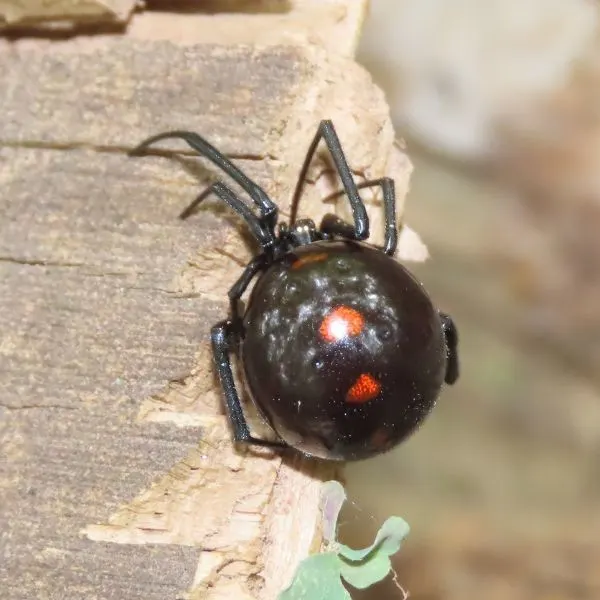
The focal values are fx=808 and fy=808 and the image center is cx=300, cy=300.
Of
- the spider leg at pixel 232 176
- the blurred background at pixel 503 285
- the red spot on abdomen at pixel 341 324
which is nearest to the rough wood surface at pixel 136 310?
the spider leg at pixel 232 176

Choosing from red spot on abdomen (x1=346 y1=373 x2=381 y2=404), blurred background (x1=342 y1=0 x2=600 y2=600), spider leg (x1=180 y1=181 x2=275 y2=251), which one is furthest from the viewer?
blurred background (x1=342 y1=0 x2=600 y2=600)

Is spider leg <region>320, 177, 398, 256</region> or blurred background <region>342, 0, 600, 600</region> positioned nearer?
spider leg <region>320, 177, 398, 256</region>

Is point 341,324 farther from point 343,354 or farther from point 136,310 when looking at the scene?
point 136,310

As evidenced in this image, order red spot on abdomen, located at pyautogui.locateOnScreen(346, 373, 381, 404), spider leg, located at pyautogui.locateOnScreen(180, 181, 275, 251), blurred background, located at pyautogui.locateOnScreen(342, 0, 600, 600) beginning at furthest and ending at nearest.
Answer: blurred background, located at pyautogui.locateOnScreen(342, 0, 600, 600)
spider leg, located at pyautogui.locateOnScreen(180, 181, 275, 251)
red spot on abdomen, located at pyautogui.locateOnScreen(346, 373, 381, 404)

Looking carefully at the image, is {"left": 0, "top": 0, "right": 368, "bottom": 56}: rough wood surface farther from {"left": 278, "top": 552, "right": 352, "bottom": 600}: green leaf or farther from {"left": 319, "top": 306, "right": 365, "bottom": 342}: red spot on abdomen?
{"left": 278, "top": 552, "right": 352, "bottom": 600}: green leaf

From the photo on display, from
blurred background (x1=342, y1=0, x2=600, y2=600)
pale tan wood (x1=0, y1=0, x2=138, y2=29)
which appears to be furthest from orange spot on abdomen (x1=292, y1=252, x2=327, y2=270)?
blurred background (x1=342, y1=0, x2=600, y2=600)

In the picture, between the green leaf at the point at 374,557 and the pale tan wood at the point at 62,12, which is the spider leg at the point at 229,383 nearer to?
the green leaf at the point at 374,557
